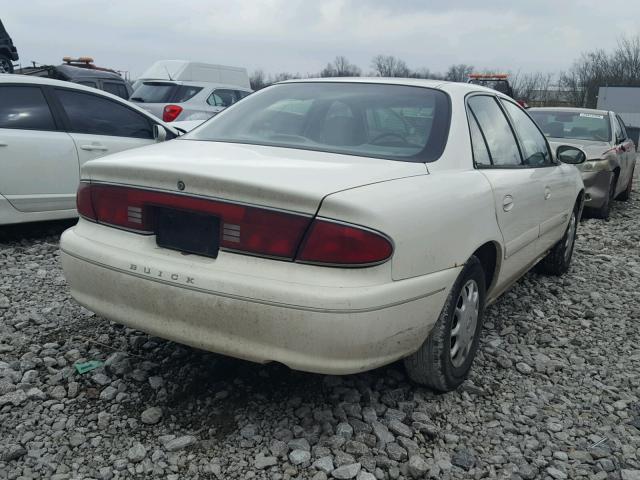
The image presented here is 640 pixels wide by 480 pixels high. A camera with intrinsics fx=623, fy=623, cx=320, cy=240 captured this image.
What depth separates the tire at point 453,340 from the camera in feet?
8.80

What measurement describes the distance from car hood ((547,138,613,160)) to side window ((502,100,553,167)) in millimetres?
3691

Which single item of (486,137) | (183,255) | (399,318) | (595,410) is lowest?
(595,410)

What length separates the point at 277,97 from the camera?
137 inches

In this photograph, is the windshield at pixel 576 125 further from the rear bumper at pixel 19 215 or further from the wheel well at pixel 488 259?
the rear bumper at pixel 19 215

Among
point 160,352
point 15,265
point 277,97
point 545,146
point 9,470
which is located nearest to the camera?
point 9,470

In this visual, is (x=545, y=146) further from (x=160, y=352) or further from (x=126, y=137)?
(x=126, y=137)

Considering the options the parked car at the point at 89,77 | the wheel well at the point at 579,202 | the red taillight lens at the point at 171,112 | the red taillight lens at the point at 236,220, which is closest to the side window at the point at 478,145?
the red taillight lens at the point at 236,220

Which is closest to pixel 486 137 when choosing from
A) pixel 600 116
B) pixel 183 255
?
pixel 183 255

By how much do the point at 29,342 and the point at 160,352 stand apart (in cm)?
73

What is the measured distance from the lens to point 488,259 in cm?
321

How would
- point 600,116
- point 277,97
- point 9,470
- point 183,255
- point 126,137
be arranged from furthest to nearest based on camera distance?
1. point 600,116
2. point 126,137
3. point 277,97
4. point 183,255
5. point 9,470

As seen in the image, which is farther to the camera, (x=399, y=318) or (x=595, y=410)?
(x=595, y=410)

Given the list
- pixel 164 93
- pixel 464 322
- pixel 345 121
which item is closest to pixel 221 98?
pixel 164 93

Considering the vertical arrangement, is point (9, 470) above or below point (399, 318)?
below
